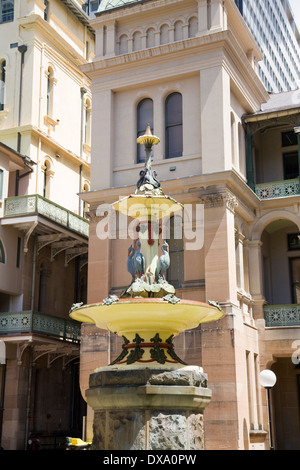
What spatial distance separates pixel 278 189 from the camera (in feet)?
90.4

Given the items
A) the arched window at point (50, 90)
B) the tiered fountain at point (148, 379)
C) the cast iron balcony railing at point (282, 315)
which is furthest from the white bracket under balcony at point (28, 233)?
the tiered fountain at point (148, 379)

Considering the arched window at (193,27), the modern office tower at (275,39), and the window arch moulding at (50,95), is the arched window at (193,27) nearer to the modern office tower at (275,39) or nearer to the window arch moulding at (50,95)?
the window arch moulding at (50,95)

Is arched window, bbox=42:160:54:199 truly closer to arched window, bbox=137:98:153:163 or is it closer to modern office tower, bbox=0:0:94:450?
modern office tower, bbox=0:0:94:450


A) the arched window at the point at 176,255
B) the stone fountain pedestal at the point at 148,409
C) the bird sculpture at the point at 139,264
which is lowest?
the stone fountain pedestal at the point at 148,409

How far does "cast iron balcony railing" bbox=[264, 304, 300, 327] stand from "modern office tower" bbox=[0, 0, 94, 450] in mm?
9225

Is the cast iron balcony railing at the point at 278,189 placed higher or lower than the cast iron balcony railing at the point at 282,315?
higher

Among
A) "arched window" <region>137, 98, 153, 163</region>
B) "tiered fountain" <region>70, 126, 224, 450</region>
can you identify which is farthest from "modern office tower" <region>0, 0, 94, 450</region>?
"tiered fountain" <region>70, 126, 224, 450</region>

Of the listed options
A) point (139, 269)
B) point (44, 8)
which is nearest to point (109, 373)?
point (139, 269)

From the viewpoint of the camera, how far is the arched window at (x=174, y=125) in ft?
86.1

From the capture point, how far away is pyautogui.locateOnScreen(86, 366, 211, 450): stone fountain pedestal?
1250 cm

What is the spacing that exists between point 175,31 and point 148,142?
12.4 m

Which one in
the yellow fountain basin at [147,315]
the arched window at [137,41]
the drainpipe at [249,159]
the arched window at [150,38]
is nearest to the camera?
the yellow fountain basin at [147,315]

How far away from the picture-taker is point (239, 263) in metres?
25.8

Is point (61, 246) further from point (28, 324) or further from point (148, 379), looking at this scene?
point (148, 379)
